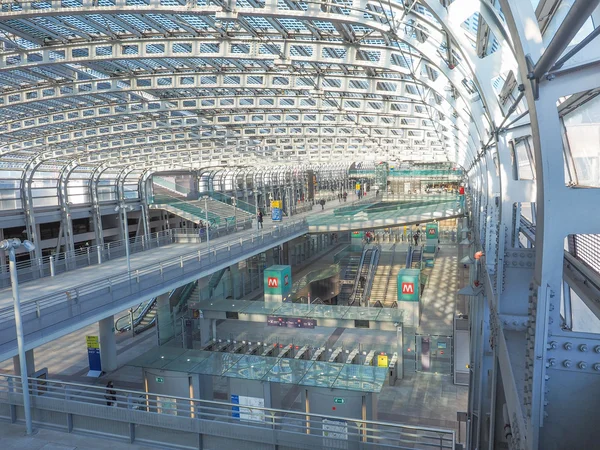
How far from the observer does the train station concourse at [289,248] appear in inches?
176

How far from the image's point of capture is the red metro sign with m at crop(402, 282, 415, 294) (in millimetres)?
25172

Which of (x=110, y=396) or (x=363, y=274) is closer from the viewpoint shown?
(x=110, y=396)

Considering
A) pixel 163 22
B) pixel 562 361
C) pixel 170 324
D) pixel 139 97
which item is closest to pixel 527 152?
pixel 562 361

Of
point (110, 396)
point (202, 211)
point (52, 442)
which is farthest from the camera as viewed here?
point (202, 211)

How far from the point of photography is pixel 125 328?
28812 mm

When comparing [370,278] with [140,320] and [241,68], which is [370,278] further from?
[241,68]

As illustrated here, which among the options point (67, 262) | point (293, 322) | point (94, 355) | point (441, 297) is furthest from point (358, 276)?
point (67, 262)

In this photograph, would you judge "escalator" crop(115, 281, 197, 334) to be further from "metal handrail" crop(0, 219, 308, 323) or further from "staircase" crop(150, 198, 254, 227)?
"staircase" crop(150, 198, 254, 227)

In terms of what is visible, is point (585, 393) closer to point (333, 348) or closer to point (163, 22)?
point (163, 22)

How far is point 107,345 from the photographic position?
22.4m

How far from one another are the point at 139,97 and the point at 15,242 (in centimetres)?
1752

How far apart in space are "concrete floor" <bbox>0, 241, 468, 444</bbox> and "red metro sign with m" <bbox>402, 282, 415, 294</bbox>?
2283 millimetres

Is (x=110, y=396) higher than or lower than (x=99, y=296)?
lower

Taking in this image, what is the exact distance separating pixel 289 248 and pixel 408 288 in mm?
22860
